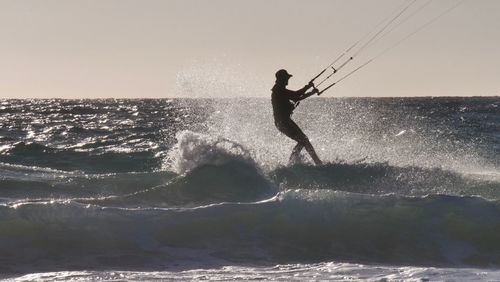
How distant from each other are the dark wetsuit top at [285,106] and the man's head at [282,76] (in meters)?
0.09

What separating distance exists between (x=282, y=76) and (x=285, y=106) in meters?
0.52

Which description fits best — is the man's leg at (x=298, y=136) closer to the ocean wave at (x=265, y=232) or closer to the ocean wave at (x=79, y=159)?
the ocean wave at (x=265, y=232)

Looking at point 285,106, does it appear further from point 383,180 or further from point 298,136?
point 383,180

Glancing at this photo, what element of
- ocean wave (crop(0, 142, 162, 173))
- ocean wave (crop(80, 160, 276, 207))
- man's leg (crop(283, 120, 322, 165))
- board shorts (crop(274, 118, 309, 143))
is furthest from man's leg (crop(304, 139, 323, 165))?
ocean wave (crop(0, 142, 162, 173))

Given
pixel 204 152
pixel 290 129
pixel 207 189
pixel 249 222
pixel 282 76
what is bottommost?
pixel 249 222

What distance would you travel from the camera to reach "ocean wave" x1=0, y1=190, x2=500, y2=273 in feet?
30.2

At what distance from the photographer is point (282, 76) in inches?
576

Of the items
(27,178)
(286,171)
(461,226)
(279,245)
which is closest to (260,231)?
(279,245)

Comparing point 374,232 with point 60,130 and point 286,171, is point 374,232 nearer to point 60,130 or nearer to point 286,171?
point 286,171

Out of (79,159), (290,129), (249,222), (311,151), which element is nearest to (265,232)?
(249,222)

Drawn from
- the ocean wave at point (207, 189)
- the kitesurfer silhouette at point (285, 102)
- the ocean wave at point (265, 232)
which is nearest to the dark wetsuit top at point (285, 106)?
the kitesurfer silhouette at point (285, 102)

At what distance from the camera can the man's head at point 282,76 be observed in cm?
1462

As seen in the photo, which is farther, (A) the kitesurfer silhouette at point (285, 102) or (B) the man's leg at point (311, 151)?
(B) the man's leg at point (311, 151)

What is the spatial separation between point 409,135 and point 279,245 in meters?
22.5
